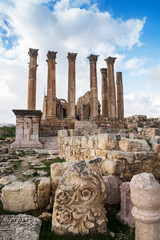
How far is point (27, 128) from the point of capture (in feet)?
43.9

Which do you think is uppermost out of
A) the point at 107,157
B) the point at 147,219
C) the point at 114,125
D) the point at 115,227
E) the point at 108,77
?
the point at 108,77

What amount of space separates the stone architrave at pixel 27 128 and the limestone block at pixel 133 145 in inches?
387

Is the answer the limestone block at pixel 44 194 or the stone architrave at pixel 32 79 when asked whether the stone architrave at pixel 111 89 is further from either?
the limestone block at pixel 44 194

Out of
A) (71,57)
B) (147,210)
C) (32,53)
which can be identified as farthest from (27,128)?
(71,57)

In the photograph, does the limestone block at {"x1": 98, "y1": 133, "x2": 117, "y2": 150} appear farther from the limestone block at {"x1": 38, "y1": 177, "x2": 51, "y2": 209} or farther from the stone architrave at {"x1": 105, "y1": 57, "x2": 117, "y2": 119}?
the stone architrave at {"x1": 105, "y1": 57, "x2": 117, "y2": 119}

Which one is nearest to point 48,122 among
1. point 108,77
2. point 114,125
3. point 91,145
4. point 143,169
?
point 114,125

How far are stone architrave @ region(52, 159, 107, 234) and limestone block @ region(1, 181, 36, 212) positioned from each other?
724mm

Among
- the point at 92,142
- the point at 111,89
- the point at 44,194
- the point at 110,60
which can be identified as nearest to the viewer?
the point at 44,194

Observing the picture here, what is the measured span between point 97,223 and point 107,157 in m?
1.90

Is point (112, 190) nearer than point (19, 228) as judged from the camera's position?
No

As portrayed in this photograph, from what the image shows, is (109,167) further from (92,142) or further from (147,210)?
(147,210)

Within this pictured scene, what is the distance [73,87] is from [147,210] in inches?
836

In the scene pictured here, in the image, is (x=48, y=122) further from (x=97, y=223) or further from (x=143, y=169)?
(x=97, y=223)

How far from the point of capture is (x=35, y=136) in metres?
13.3
